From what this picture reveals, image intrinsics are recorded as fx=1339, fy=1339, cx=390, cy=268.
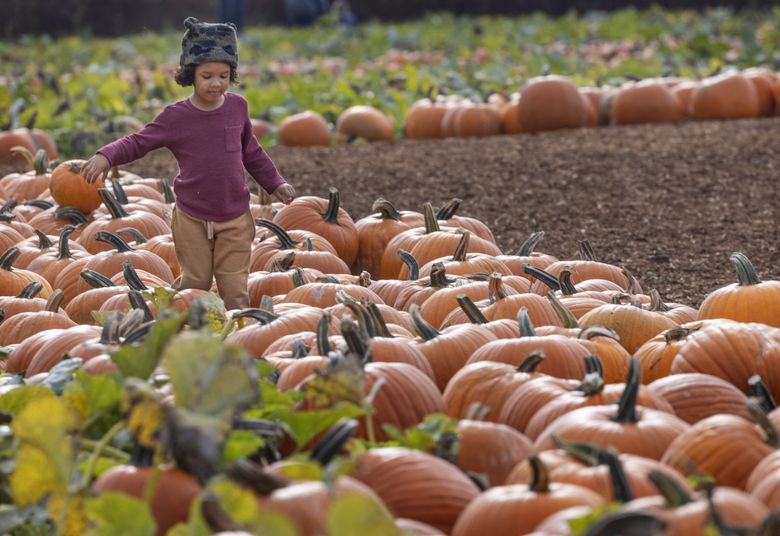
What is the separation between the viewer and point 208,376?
1.97 metres

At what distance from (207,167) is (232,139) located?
0.13 metres

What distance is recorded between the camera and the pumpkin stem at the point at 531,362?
2855 millimetres

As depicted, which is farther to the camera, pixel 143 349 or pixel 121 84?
pixel 121 84

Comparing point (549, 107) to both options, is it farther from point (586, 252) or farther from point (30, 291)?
point (30, 291)

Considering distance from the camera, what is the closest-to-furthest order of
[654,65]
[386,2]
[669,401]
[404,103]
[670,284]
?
[669,401] < [670,284] < [404,103] < [654,65] < [386,2]

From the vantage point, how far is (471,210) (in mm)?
6863

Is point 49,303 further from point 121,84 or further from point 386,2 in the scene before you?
point 386,2

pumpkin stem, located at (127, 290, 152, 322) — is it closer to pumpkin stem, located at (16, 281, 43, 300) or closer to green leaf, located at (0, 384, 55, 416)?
pumpkin stem, located at (16, 281, 43, 300)

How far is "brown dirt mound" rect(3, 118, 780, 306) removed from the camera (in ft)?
19.1

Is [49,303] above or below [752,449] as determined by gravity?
below

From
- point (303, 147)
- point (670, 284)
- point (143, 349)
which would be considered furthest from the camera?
point (303, 147)

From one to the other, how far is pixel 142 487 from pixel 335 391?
0.39 metres

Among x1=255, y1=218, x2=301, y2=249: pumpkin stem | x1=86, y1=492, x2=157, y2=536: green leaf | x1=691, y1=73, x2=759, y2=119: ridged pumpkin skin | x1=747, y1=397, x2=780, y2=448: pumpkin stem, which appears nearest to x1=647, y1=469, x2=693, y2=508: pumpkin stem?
x1=747, y1=397, x2=780, y2=448: pumpkin stem

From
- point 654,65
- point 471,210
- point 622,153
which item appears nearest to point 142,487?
point 471,210
